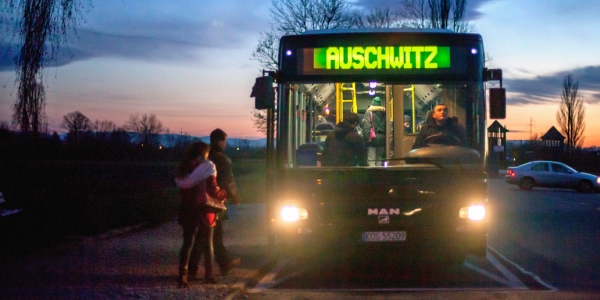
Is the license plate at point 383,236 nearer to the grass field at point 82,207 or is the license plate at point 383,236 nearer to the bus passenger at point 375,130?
the bus passenger at point 375,130

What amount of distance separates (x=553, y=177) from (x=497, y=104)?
83.7 feet

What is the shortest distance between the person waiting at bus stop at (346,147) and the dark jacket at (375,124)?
96mm

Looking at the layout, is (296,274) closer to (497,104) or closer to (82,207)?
(497,104)

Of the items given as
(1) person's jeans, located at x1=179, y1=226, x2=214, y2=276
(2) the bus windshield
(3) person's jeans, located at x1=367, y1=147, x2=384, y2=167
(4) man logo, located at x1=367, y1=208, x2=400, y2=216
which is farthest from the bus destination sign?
(1) person's jeans, located at x1=179, y1=226, x2=214, y2=276

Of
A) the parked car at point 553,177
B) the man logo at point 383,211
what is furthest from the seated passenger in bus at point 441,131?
the parked car at point 553,177

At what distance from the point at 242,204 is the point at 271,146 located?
1423cm

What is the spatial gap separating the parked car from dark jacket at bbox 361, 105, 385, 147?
25.4 metres

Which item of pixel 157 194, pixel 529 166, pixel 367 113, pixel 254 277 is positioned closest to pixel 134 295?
pixel 254 277

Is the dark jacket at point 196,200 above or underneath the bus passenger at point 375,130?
underneath

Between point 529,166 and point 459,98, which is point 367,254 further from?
point 529,166

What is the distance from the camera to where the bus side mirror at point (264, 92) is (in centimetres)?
785

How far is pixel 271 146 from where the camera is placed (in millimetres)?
8367

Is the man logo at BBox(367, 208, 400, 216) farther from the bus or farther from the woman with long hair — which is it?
the woman with long hair

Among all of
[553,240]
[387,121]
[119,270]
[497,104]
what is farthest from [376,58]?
[553,240]
